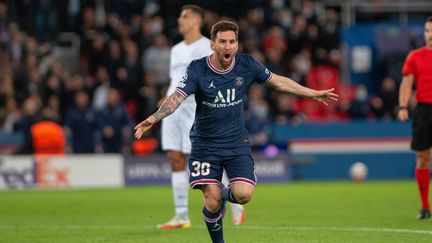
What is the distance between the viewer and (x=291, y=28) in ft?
86.2

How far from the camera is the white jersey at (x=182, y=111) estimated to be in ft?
41.8

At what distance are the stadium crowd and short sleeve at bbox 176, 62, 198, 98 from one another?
12847 millimetres

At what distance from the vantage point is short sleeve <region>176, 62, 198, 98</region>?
9547 mm

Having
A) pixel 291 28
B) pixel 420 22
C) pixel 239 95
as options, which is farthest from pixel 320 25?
pixel 239 95

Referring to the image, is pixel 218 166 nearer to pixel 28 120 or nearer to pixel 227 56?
pixel 227 56

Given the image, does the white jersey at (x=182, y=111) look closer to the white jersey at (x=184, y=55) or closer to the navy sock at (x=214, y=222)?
the white jersey at (x=184, y=55)

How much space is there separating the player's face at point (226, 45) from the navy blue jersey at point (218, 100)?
18 cm

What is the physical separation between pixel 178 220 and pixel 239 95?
3088mm

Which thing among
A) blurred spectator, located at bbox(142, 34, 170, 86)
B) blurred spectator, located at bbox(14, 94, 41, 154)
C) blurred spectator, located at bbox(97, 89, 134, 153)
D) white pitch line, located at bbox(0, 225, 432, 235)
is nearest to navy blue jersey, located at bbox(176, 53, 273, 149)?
white pitch line, located at bbox(0, 225, 432, 235)

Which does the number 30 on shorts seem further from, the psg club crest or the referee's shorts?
the referee's shorts

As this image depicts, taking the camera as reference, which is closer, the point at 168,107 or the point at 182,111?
the point at 168,107

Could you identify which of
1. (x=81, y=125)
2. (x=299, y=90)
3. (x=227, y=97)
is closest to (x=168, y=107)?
(x=227, y=97)

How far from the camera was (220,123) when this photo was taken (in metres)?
9.76

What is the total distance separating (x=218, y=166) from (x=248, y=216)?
429 cm
